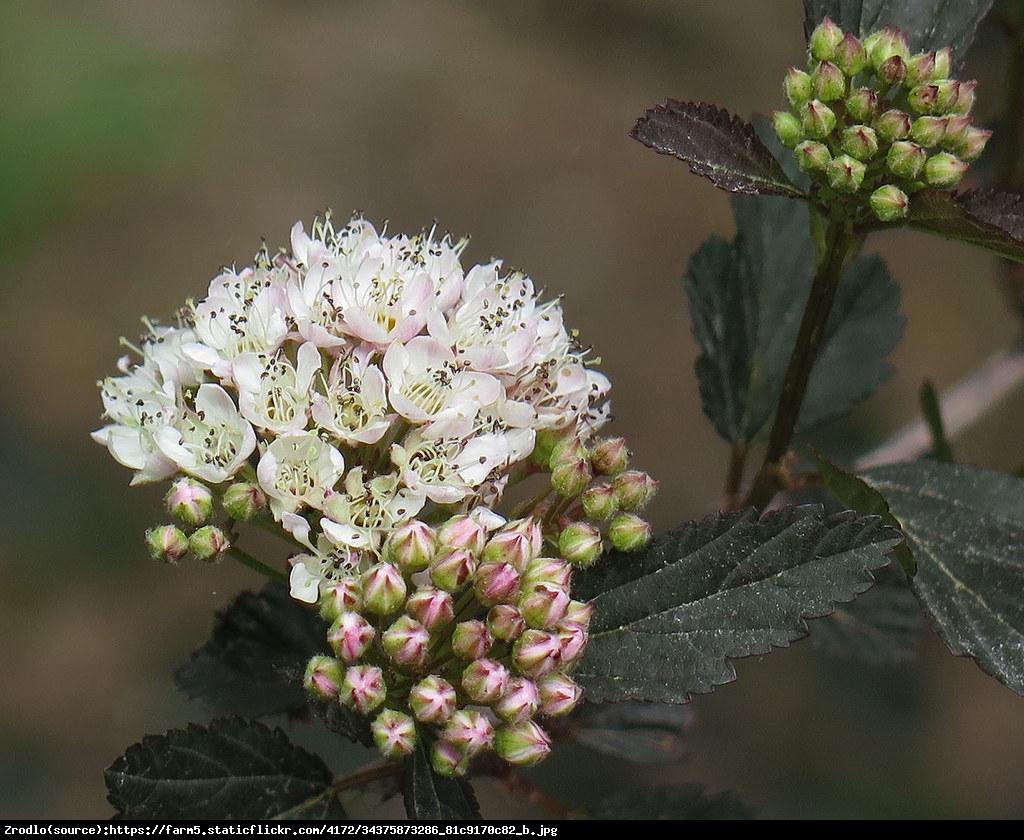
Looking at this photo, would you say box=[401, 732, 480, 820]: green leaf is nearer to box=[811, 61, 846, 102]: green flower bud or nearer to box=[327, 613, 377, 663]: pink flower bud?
box=[327, 613, 377, 663]: pink flower bud

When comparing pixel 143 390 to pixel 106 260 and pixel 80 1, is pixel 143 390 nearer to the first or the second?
pixel 106 260

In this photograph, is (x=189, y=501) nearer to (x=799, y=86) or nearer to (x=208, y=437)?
(x=208, y=437)

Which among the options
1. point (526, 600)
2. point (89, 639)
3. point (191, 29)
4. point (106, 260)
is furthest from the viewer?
point (191, 29)

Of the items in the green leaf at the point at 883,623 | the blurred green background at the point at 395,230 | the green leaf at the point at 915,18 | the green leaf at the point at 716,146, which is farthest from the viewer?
the blurred green background at the point at 395,230

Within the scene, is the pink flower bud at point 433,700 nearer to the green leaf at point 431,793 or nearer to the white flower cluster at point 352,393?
the green leaf at point 431,793

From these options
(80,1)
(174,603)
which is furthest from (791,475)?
(80,1)

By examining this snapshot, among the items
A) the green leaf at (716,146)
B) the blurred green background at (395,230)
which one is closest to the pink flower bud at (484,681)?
the green leaf at (716,146)

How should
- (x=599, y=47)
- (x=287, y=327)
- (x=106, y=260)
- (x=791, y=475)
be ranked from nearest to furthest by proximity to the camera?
(x=287, y=327) < (x=791, y=475) < (x=106, y=260) < (x=599, y=47)
